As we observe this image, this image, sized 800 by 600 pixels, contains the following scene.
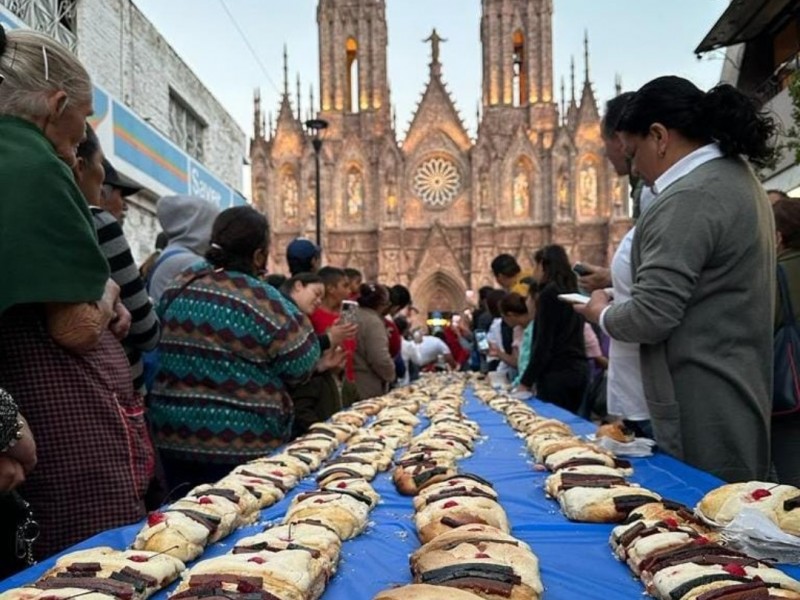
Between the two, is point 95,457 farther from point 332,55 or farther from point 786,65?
point 332,55

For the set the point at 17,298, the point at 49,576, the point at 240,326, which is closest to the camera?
the point at 49,576

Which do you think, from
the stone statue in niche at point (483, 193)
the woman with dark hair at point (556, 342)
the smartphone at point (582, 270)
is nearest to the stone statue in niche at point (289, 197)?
the stone statue in niche at point (483, 193)

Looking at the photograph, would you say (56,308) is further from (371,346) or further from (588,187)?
(588,187)

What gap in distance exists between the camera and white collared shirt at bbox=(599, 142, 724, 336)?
3082 millimetres

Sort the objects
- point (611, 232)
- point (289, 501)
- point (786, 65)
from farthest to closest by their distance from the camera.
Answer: point (611, 232) < point (786, 65) < point (289, 501)

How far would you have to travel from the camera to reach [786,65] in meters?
12.3

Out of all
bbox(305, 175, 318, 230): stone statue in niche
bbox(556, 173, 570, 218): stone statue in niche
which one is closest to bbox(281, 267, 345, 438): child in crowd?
bbox(305, 175, 318, 230): stone statue in niche

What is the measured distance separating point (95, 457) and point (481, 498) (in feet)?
4.41

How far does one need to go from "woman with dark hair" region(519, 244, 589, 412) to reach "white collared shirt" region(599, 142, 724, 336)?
8.91 ft

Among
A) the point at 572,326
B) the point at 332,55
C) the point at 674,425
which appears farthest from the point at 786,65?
the point at 332,55

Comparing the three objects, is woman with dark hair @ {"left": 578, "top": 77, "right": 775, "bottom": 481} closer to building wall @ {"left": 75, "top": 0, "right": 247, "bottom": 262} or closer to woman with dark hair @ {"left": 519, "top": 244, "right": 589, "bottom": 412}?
woman with dark hair @ {"left": 519, "top": 244, "right": 589, "bottom": 412}

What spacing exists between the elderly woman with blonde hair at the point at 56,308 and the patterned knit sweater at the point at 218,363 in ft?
2.80

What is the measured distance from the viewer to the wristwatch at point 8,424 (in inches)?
71.7

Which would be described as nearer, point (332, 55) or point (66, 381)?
point (66, 381)
